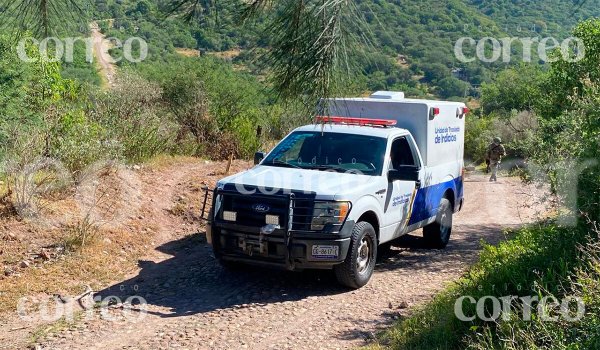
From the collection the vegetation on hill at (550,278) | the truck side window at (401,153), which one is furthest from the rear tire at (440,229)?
the vegetation on hill at (550,278)

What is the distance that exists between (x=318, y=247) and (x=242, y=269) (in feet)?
4.90

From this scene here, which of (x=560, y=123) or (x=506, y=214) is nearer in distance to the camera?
(x=560, y=123)

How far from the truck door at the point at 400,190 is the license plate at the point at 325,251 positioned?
1.30 metres

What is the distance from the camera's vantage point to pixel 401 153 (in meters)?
9.05

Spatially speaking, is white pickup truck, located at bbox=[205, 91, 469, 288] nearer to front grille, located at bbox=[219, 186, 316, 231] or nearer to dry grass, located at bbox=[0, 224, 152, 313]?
front grille, located at bbox=[219, 186, 316, 231]

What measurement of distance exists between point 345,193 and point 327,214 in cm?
32

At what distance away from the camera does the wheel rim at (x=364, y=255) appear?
7629mm

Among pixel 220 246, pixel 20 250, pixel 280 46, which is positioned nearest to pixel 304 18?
pixel 280 46

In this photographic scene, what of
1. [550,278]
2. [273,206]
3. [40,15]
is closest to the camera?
[40,15]

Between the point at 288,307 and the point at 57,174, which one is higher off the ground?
the point at 57,174

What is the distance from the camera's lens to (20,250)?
834cm

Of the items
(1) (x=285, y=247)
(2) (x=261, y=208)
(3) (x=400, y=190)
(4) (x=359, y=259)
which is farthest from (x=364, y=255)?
(2) (x=261, y=208)

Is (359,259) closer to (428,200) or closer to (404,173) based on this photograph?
(404,173)

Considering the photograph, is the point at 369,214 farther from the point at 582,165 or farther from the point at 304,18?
the point at 304,18
